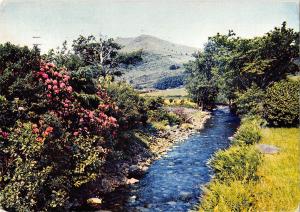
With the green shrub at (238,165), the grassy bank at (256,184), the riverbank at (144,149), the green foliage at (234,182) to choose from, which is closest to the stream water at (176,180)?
the riverbank at (144,149)

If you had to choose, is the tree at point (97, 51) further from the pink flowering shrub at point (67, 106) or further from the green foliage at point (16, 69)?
the green foliage at point (16, 69)

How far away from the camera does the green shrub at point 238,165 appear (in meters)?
15.4

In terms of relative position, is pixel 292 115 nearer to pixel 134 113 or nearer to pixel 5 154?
pixel 134 113

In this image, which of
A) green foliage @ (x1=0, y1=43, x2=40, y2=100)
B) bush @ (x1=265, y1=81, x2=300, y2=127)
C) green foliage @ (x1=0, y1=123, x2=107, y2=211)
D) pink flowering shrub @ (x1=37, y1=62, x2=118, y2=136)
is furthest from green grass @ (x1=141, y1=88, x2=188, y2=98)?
green foliage @ (x1=0, y1=123, x2=107, y2=211)

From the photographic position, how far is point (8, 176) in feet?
44.5

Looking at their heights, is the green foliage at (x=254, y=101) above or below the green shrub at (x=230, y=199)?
above

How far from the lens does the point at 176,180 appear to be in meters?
20.9

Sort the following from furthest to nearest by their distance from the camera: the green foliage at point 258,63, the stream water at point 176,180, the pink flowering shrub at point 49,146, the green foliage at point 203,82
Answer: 1. the green foliage at point 203,82
2. the green foliage at point 258,63
3. the stream water at point 176,180
4. the pink flowering shrub at point 49,146

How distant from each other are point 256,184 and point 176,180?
23.2 feet

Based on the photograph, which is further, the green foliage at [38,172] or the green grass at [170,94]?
the green grass at [170,94]

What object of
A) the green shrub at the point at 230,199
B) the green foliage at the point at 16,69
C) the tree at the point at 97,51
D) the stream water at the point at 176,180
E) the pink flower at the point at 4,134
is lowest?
the stream water at the point at 176,180

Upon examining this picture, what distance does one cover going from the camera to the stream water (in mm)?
16969

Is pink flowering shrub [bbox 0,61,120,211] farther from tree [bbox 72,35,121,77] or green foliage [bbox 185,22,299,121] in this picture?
tree [bbox 72,35,121,77]

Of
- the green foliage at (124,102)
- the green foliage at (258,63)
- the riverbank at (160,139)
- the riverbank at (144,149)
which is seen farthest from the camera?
the green foliage at (258,63)
